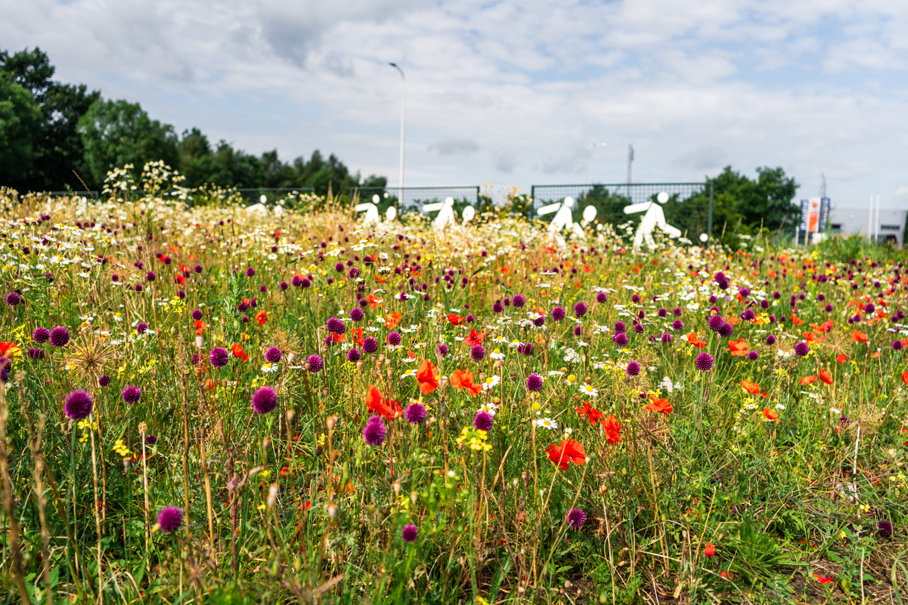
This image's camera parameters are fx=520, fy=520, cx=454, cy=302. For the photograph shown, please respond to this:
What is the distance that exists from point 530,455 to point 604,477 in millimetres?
309

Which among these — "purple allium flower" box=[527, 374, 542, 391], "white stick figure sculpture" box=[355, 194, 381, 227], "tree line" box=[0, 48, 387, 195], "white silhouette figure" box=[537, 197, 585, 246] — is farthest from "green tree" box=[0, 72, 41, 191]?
"purple allium flower" box=[527, 374, 542, 391]

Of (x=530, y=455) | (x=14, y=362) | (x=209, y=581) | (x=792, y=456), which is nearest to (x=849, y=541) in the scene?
(x=792, y=456)

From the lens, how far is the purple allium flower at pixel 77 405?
4.09 feet

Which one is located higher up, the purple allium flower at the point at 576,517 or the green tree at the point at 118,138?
the green tree at the point at 118,138

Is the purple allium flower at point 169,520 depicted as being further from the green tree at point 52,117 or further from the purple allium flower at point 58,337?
the green tree at point 52,117

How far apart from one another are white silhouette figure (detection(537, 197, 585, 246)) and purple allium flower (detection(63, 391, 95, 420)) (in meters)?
6.37

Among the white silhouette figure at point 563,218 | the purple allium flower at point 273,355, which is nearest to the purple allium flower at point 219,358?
the purple allium flower at point 273,355

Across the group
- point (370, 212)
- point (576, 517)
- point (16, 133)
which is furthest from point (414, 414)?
point (16, 133)

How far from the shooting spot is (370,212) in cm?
952

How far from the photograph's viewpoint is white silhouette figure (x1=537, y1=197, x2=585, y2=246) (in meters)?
7.96

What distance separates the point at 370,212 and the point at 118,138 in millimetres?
48311

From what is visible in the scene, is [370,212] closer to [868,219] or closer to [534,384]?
[534,384]

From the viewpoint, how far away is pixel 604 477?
1749mm

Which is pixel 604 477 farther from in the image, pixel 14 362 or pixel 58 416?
pixel 14 362
